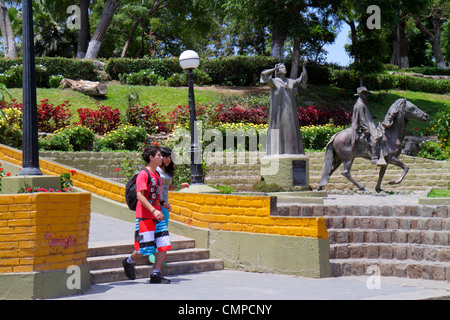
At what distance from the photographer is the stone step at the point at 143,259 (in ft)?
26.5

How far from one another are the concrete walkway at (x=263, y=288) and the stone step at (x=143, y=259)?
43cm

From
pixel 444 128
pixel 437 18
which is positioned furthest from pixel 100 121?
pixel 437 18

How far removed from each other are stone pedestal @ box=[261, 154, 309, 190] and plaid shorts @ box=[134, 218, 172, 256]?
503 centimetres

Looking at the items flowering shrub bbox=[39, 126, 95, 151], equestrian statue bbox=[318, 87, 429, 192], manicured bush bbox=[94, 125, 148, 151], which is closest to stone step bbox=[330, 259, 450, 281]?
equestrian statue bbox=[318, 87, 429, 192]

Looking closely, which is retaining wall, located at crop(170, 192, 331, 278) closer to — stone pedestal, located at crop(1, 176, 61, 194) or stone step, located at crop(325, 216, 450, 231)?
stone step, located at crop(325, 216, 450, 231)

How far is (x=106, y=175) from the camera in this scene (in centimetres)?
1648

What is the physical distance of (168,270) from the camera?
8.66m

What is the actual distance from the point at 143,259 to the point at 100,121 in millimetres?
12763

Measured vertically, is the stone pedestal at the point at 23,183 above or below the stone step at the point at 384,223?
above

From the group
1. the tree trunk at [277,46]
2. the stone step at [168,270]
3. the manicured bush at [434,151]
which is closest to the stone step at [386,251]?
the stone step at [168,270]

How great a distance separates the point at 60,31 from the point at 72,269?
33779 millimetres

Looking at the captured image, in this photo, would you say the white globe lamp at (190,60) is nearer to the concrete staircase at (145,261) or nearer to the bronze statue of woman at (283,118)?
the bronze statue of woman at (283,118)

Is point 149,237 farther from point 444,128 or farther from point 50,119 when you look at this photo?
point 444,128
